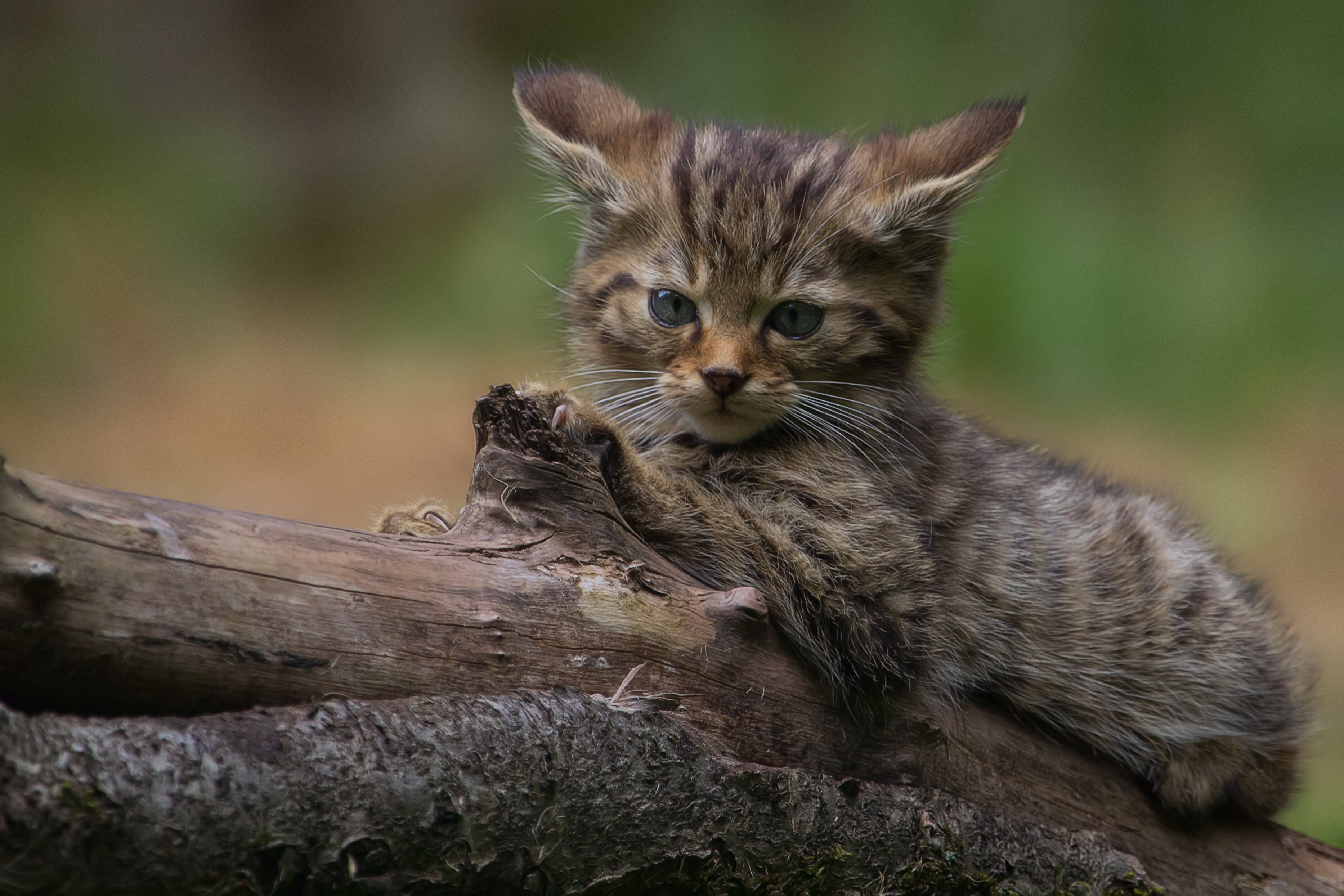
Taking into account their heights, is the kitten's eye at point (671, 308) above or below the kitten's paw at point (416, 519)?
above

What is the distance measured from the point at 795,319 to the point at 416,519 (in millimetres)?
1258

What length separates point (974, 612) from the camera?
3773 millimetres

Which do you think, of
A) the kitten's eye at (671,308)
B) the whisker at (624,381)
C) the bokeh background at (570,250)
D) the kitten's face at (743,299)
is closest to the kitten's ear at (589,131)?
the kitten's face at (743,299)

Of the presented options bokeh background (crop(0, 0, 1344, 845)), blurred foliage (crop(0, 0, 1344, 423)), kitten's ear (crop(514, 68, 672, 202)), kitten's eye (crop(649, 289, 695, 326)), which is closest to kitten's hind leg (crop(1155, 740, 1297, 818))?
kitten's eye (crop(649, 289, 695, 326))

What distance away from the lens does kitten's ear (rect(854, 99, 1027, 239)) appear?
12.0 feet

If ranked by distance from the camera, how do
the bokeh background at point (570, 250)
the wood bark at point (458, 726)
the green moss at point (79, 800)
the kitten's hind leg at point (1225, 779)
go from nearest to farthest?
the green moss at point (79, 800) < the wood bark at point (458, 726) < the kitten's hind leg at point (1225, 779) < the bokeh background at point (570, 250)

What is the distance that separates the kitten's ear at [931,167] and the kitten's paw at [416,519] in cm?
156

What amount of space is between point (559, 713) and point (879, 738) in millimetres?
1081

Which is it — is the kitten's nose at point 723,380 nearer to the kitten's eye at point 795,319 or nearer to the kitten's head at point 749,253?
the kitten's head at point 749,253

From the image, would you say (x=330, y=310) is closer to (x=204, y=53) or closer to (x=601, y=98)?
(x=204, y=53)

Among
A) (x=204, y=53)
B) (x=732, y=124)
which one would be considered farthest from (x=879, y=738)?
(x=204, y=53)

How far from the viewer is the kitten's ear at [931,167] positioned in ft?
12.0

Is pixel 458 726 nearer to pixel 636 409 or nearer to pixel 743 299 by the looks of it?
pixel 636 409

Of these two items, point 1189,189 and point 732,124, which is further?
point 1189,189
